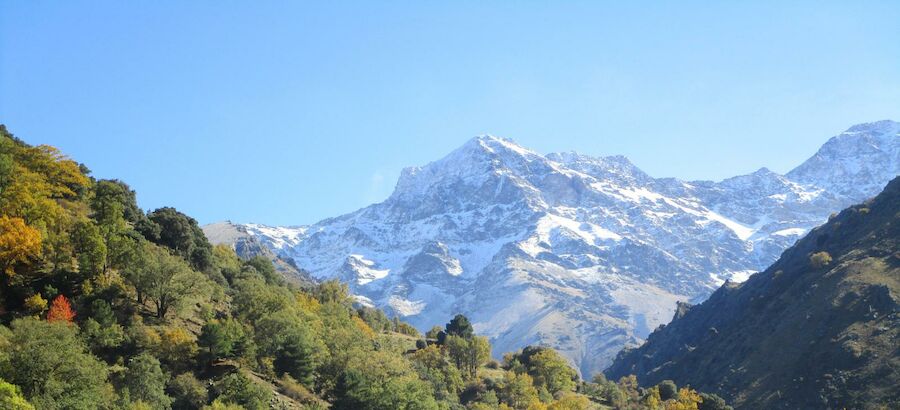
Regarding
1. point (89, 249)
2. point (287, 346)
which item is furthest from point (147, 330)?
point (287, 346)

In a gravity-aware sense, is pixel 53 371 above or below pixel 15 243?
below

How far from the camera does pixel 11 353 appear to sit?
59031mm

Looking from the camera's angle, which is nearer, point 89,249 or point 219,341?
point 219,341

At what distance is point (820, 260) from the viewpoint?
178 meters

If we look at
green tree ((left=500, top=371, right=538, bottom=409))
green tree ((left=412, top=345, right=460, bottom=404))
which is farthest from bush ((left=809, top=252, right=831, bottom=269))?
green tree ((left=412, top=345, right=460, bottom=404))

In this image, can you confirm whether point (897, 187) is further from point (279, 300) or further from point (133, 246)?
point (133, 246)

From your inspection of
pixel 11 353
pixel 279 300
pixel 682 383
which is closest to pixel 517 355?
pixel 682 383

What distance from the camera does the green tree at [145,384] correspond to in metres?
63.2

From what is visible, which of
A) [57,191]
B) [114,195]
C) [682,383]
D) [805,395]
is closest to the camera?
[57,191]

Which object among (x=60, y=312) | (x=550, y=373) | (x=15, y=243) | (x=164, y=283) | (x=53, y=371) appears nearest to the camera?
(x=53, y=371)

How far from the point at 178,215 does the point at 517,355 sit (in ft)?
271

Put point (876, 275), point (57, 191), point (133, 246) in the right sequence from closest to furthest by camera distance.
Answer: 1. point (133, 246)
2. point (57, 191)
3. point (876, 275)

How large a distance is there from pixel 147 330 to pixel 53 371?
16.9 m

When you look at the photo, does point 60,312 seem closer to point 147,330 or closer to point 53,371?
point 147,330
